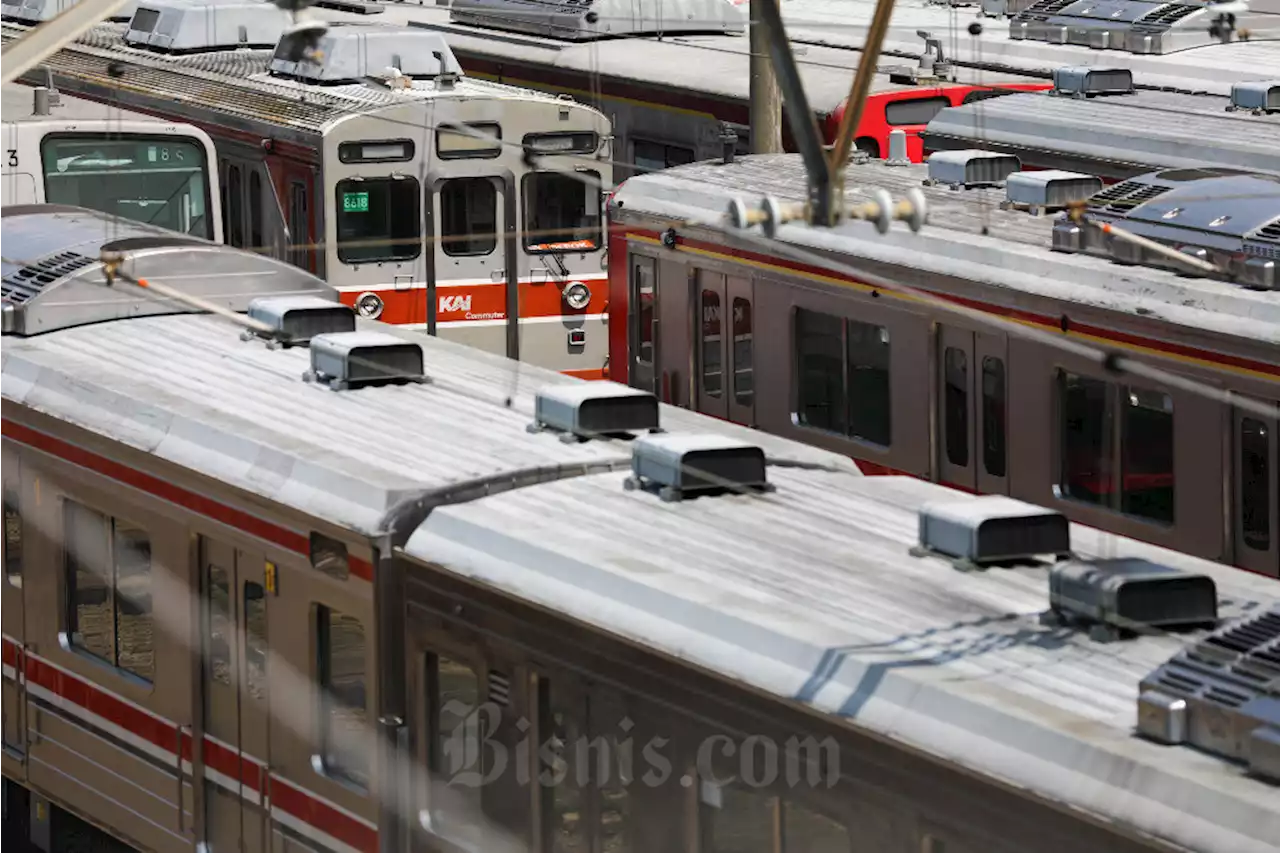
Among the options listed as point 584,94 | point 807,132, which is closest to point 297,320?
point 807,132

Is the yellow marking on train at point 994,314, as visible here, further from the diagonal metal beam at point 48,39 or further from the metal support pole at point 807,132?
the diagonal metal beam at point 48,39

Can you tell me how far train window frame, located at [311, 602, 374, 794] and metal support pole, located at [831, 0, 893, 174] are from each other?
250 centimetres

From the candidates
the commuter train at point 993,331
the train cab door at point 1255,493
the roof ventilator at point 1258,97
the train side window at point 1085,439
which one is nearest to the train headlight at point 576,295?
the commuter train at point 993,331

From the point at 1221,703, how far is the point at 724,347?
813cm

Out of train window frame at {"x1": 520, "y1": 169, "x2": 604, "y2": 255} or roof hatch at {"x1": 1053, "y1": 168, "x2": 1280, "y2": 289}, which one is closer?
roof hatch at {"x1": 1053, "y1": 168, "x2": 1280, "y2": 289}

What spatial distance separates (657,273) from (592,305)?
8.42 feet

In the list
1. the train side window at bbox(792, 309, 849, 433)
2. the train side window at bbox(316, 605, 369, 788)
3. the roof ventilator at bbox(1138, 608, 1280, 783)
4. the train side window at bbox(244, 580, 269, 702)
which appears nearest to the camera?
the roof ventilator at bbox(1138, 608, 1280, 783)

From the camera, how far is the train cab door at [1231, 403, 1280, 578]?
9.78 meters

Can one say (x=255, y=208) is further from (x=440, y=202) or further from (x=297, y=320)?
(x=297, y=320)

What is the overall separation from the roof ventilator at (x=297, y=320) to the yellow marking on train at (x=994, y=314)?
239 cm

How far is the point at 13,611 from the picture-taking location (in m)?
10.5

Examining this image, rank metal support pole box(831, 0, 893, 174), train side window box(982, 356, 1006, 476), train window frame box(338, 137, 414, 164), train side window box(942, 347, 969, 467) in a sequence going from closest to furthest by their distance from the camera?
metal support pole box(831, 0, 893, 174), train side window box(982, 356, 1006, 476), train side window box(942, 347, 969, 467), train window frame box(338, 137, 414, 164)

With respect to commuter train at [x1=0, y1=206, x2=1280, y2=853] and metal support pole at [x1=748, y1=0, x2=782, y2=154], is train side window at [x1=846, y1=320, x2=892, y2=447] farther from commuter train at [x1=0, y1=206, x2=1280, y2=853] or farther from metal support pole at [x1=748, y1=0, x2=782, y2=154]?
metal support pole at [x1=748, y1=0, x2=782, y2=154]

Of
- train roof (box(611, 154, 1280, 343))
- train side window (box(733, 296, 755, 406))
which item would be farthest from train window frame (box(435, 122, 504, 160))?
train side window (box(733, 296, 755, 406))
